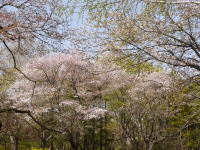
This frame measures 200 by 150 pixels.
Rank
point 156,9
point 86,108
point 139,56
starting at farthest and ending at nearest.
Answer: point 86,108 → point 139,56 → point 156,9

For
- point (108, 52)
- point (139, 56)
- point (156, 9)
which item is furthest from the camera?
point (108, 52)

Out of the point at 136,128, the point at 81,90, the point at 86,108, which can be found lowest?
the point at 136,128

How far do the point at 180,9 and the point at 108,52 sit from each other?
1.43m

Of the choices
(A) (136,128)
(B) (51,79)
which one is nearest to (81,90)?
(B) (51,79)

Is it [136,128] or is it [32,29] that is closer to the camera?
[32,29]

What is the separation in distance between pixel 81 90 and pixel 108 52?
1082 centimetres

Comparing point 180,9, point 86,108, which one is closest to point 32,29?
point 180,9

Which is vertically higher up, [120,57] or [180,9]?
[180,9]

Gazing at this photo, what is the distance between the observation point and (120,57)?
4312mm

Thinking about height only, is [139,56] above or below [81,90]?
below

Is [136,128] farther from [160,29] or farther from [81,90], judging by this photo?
[160,29]

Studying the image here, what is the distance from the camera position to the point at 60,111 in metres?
14.7

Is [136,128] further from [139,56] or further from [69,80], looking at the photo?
[139,56]

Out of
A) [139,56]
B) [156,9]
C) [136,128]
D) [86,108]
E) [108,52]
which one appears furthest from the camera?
[136,128]
